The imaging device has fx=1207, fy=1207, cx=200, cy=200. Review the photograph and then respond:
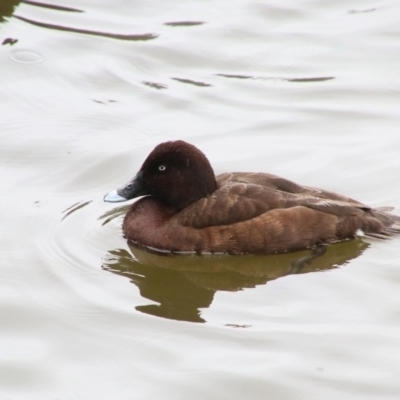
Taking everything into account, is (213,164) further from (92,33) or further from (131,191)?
(92,33)

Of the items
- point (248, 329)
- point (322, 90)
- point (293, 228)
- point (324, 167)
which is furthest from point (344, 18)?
point (248, 329)

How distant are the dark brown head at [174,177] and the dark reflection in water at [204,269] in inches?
17.1

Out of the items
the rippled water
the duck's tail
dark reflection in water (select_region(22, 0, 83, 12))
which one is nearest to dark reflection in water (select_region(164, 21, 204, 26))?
the rippled water

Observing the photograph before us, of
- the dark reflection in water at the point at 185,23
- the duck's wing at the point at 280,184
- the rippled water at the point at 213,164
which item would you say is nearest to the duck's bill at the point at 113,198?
the rippled water at the point at 213,164

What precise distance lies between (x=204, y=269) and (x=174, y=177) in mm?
748

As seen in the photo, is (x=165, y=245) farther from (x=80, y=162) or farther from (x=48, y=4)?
(x=48, y=4)

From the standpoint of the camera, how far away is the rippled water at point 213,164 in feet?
21.8

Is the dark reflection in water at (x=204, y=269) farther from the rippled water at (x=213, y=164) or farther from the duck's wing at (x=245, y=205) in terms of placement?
the duck's wing at (x=245, y=205)

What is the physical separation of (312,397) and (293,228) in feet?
6.55

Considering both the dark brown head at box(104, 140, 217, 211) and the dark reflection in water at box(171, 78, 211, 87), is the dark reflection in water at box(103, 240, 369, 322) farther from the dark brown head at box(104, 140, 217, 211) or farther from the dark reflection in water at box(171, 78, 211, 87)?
the dark reflection in water at box(171, 78, 211, 87)

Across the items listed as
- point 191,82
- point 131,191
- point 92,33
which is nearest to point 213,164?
point 131,191

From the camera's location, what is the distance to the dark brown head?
8289 mm

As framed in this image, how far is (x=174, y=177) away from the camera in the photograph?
27.4ft

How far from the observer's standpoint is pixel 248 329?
23.0 ft
